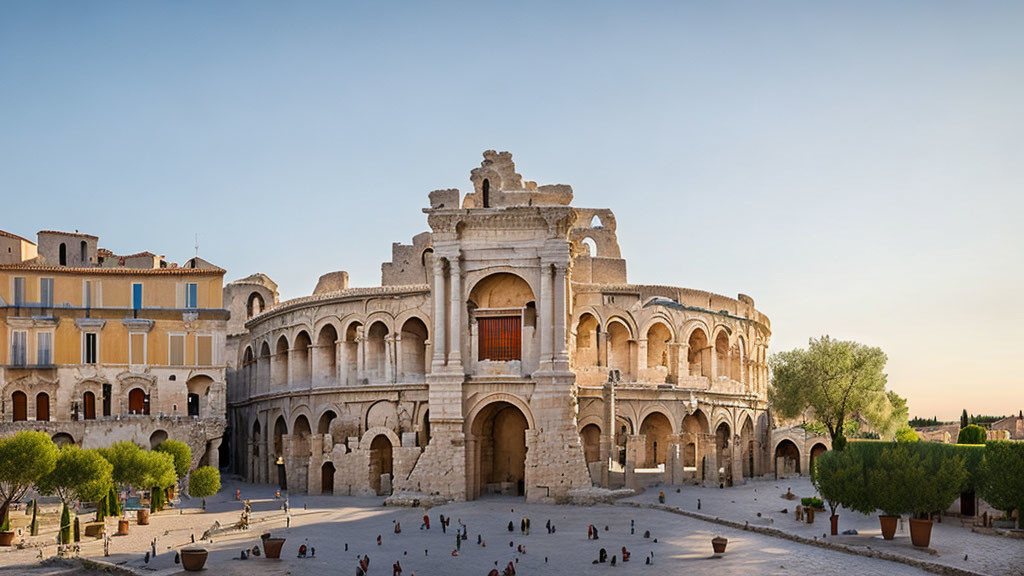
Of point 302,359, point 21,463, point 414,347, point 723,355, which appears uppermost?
point 414,347

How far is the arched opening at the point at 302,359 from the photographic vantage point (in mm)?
49344

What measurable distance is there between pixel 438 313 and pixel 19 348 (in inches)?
855

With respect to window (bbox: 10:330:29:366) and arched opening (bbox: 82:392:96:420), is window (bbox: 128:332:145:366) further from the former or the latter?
window (bbox: 10:330:29:366)

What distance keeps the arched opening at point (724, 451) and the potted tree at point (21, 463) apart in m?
29.3

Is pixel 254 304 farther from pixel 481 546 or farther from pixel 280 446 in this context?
pixel 481 546

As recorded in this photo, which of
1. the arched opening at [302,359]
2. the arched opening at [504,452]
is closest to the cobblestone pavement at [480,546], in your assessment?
the arched opening at [504,452]

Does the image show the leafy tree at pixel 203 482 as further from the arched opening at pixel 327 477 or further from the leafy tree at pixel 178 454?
the arched opening at pixel 327 477

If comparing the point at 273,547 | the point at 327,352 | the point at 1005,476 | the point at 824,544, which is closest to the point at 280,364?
the point at 327,352

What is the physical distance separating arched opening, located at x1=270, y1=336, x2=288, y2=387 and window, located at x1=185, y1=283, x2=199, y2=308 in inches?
185

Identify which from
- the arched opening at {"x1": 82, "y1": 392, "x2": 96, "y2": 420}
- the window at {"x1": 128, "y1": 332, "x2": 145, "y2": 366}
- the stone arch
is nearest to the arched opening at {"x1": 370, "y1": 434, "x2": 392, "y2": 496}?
the window at {"x1": 128, "y1": 332, "x2": 145, "y2": 366}

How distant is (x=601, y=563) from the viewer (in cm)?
2744

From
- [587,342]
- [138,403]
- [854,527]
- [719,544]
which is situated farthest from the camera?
[138,403]

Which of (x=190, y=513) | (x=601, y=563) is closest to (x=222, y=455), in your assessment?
(x=190, y=513)

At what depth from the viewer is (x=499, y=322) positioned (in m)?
41.4
